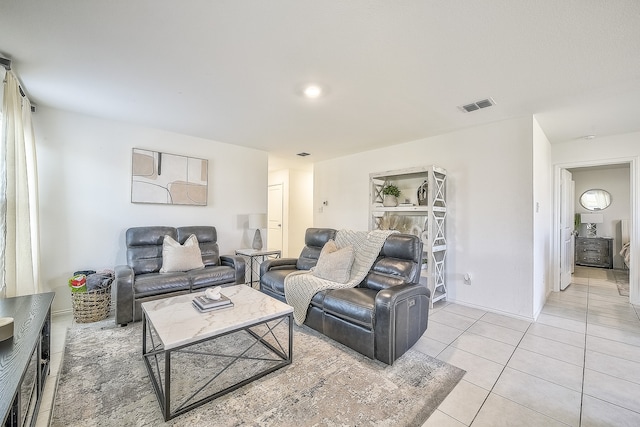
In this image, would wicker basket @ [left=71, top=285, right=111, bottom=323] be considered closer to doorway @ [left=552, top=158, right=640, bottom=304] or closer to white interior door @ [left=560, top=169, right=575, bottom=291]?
doorway @ [left=552, top=158, right=640, bottom=304]

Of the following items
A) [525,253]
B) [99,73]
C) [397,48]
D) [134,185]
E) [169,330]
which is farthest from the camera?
[134,185]

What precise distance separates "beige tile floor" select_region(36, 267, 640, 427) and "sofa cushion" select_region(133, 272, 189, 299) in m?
0.69

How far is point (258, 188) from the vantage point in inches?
191

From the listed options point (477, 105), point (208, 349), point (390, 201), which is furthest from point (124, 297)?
point (477, 105)

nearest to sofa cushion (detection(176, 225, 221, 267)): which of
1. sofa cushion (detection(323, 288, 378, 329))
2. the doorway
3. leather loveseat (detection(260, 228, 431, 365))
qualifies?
leather loveseat (detection(260, 228, 431, 365))

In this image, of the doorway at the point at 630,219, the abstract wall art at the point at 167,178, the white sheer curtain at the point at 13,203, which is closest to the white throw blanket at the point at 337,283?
the abstract wall art at the point at 167,178

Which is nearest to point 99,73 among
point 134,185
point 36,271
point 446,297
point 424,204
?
point 134,185

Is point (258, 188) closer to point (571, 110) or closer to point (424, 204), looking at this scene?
point (424, 204)

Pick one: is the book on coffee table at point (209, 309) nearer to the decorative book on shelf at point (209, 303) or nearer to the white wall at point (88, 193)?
the decorative book on shelf at point (209, 303)

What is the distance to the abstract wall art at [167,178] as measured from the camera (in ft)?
11.8

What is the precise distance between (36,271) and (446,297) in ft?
15.4

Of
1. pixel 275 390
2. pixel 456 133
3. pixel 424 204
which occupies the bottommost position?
pixel 275 390

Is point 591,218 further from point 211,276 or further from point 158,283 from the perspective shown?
point 158,283

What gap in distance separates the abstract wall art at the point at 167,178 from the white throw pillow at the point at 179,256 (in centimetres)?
71
